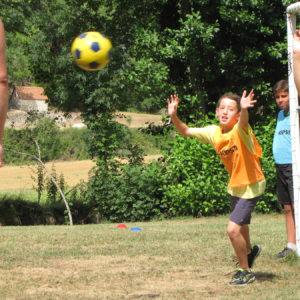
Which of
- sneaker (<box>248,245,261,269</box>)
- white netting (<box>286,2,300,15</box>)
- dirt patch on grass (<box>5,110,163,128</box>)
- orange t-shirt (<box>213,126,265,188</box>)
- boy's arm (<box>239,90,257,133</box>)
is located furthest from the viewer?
dirt patch on grass (<box>5,110,163,128</box>)

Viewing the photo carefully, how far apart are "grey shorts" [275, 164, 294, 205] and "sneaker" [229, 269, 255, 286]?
1.55 meters

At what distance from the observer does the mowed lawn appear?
4.59m

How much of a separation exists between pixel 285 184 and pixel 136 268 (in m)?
2.16

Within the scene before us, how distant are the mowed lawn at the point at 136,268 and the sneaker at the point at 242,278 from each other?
8cm

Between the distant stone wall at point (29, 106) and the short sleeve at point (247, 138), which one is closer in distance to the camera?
the short sleeve at point (247, 138)

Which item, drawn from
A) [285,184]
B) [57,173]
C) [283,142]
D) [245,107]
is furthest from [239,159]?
→ [57,173]

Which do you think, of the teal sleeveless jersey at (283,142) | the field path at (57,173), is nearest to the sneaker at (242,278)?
the teal sleeveless jersey at (283,142)

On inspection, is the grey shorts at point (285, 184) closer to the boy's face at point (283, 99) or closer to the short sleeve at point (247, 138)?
the boy's face at point (283, 99)

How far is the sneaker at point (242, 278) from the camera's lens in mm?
4809

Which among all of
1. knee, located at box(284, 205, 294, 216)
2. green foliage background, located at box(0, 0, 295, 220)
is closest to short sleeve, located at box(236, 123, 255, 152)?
knee, located at box(284, 205, 294, 216)

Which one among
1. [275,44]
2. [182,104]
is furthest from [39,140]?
[275,44]

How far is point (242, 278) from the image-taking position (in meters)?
4.82

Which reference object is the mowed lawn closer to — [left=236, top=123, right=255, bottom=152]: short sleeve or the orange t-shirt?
the orange t-shirt

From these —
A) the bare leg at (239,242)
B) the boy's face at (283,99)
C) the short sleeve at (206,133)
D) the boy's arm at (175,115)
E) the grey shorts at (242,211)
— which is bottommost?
the bare leg at (239,242)
